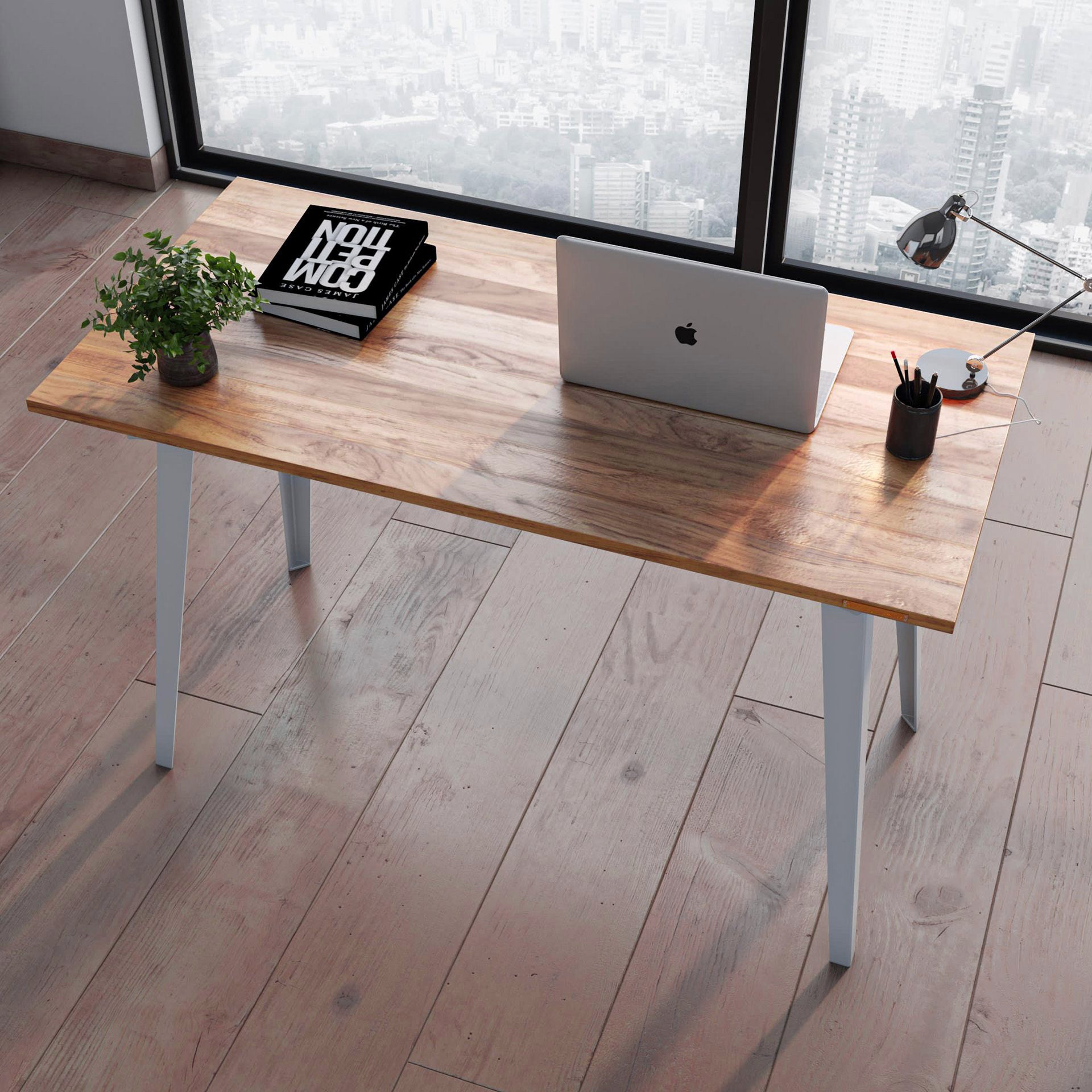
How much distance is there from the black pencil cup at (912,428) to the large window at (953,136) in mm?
1573

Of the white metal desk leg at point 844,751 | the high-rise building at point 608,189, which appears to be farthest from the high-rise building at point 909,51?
the white metal desk leg at point 844,751

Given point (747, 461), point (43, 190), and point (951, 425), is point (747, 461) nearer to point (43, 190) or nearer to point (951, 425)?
point (951, 425)

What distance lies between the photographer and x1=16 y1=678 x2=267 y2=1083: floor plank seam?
210cm

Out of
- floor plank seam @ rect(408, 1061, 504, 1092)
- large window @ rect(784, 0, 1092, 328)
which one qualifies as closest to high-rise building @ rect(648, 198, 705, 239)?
large window @ rect(784, 0, 1092, 328)

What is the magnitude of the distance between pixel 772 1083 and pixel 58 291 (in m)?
2.67

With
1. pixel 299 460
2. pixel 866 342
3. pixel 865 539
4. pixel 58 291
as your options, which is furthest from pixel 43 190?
pixel 865 539

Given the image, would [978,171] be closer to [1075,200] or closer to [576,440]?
[1075,200]

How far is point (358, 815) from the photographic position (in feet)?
7.87

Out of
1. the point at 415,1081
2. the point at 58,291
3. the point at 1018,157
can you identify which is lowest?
the point at 415,1081

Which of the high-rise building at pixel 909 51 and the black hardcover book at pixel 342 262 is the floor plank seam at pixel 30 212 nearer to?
the black hardcover book at pixel 342 262

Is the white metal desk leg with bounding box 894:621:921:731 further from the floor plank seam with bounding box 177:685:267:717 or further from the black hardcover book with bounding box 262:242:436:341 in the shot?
the floor plank seam with bounding box 177:685:267:717

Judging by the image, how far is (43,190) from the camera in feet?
12.9

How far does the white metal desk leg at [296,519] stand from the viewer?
2662mm

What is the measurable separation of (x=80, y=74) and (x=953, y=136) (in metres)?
2.36
